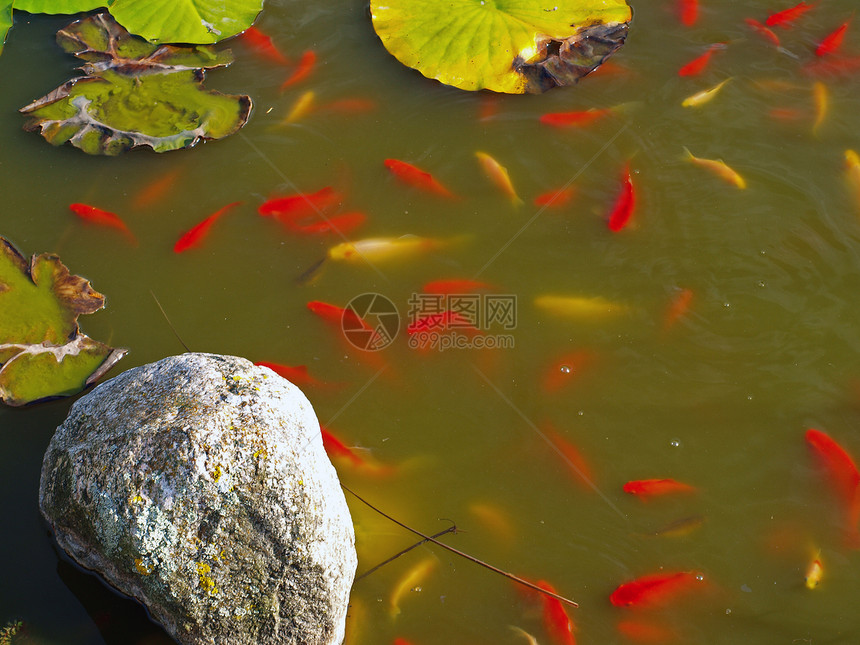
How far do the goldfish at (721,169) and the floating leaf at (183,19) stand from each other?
3.25 metres

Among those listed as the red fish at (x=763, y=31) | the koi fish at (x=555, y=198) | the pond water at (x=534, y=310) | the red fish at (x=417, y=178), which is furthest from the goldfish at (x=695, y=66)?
the red fish at (x=417, y=178)

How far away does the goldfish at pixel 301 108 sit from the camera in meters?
4.61

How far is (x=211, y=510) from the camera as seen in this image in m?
2.55

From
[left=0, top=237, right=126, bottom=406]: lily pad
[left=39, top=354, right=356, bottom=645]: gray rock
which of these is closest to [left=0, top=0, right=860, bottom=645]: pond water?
[left=0, top=237, right=126, bottom=406]: lily pad

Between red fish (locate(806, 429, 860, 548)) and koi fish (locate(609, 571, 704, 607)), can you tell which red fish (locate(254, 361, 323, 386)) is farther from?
red fish (locate(806, 429, 860, 548))

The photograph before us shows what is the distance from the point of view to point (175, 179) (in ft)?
14.3

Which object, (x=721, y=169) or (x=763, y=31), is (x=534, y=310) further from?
(x=763, y=31)

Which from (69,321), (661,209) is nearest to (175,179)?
(69,321)

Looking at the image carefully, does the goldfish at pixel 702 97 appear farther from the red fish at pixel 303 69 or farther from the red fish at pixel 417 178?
the red fish at pixel 303 69

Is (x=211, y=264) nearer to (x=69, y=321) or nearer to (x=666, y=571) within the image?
(x=69, y=321)

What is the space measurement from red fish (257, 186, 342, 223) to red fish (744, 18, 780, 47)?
3.26 m

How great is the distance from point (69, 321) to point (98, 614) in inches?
60.3

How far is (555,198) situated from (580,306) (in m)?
0.80

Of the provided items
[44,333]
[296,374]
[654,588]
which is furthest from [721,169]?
[44,333]
